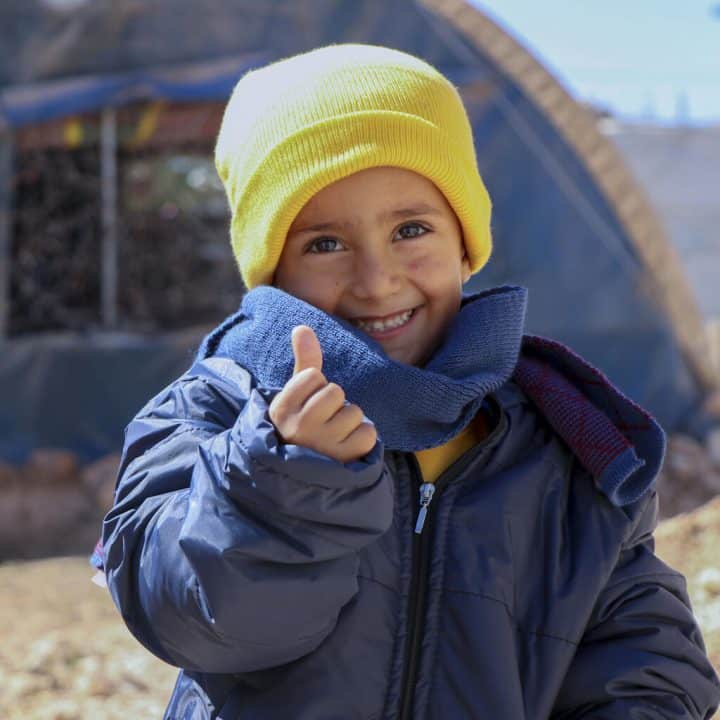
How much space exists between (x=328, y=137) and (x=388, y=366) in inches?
14.7

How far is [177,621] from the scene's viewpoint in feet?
4.20

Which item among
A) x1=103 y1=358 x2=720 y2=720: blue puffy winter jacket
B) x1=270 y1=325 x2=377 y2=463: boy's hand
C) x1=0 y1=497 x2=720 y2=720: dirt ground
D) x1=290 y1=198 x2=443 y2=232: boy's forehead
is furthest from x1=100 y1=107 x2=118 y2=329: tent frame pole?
x1=270 y1=325 x2=377 y2=463: boy's hand

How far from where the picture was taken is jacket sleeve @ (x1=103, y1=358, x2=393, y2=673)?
1.18 meters

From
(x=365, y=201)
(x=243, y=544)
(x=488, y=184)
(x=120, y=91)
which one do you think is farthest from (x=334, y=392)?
(x=120, y=91)

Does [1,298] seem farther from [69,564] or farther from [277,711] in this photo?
[277,711]

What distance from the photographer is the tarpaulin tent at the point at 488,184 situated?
6.50 m

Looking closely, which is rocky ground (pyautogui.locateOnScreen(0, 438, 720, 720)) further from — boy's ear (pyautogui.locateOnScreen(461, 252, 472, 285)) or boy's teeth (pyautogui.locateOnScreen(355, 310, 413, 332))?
boy's teeth (pyautogui.locateOnScreen(355, 310, 413, 332))

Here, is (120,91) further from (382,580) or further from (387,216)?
(382,580)

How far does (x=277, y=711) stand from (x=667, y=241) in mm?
5901

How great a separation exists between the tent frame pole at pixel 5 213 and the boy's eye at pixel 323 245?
5456 mm

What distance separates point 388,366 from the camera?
4.85ft

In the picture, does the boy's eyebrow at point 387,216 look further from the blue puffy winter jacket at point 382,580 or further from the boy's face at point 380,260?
the blue puffy winter jacket at point 382,580

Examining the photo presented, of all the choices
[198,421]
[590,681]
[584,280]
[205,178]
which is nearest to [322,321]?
[198,421]

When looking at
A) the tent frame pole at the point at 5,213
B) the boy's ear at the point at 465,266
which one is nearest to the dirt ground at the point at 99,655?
the boy's ear at the point at 465,266
